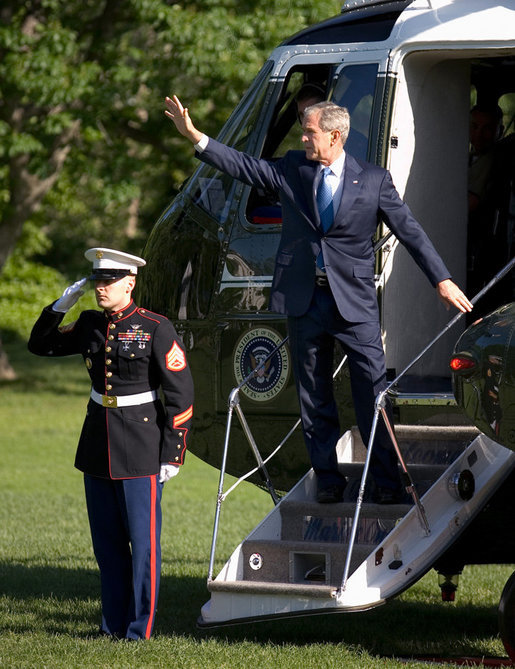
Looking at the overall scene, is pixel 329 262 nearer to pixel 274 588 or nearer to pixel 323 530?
pixel 323 530

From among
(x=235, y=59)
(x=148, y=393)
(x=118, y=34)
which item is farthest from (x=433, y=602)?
(x=118, y=34)

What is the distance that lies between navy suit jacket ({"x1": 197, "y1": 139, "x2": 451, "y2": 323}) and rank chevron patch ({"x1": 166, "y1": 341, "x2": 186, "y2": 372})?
0.48m

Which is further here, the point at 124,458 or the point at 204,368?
the point at 204,368

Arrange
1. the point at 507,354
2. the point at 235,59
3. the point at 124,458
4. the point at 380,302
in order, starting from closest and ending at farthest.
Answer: the point at 507,354
the point at 124,458
the point at 380,302
the point at 235,59

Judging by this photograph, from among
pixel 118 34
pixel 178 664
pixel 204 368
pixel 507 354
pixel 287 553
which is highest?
pixel 118 34

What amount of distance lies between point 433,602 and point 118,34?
41.6ft

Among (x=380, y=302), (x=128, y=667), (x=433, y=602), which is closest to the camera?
(x=128, y=667)

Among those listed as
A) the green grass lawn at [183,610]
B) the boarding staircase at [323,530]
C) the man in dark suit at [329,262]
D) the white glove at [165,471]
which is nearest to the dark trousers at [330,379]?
the man in dark suit at [329,262]

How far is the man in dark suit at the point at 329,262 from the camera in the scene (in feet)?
18.2

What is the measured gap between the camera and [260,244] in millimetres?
6535

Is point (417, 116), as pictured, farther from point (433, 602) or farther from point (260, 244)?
point (433, 602)

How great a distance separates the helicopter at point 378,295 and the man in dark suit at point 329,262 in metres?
0.26

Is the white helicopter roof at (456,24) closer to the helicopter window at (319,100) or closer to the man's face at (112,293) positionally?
the helicopter window at (319,100)

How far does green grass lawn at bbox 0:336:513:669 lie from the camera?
551 centimetres
